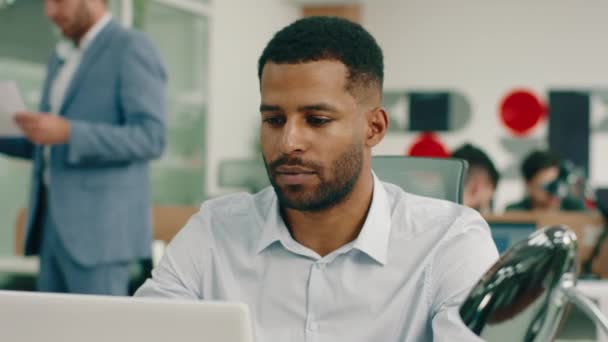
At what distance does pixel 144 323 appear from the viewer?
706 mm

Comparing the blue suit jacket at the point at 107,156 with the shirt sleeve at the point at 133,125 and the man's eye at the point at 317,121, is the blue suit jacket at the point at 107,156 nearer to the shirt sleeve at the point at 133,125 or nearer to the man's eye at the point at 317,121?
the shirt sleeve at the point at 133,125

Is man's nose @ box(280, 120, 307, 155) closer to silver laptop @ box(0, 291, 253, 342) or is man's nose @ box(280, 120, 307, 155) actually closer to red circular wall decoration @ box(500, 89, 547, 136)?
silver laptop @ box(0, 291, 253, 342)

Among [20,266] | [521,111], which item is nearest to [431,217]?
[20,266]

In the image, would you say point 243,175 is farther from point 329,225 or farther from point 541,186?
point 329,225

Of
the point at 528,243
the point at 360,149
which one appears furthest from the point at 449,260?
the point at 528,243

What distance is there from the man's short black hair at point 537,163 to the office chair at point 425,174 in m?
2.72

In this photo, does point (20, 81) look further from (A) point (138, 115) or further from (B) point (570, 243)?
(B) point (570, 243)

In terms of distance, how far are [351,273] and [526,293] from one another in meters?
0.68

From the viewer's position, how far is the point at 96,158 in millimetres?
2287

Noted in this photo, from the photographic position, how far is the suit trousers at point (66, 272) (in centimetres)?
229

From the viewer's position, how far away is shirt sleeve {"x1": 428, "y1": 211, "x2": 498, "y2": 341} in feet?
4.11

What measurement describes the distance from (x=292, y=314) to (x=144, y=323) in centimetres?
63

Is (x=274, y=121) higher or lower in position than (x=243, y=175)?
higher

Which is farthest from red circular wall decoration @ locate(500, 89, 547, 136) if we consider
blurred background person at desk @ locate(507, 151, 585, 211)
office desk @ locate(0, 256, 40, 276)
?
office desk @ locate(0, 256, 40, 276)
